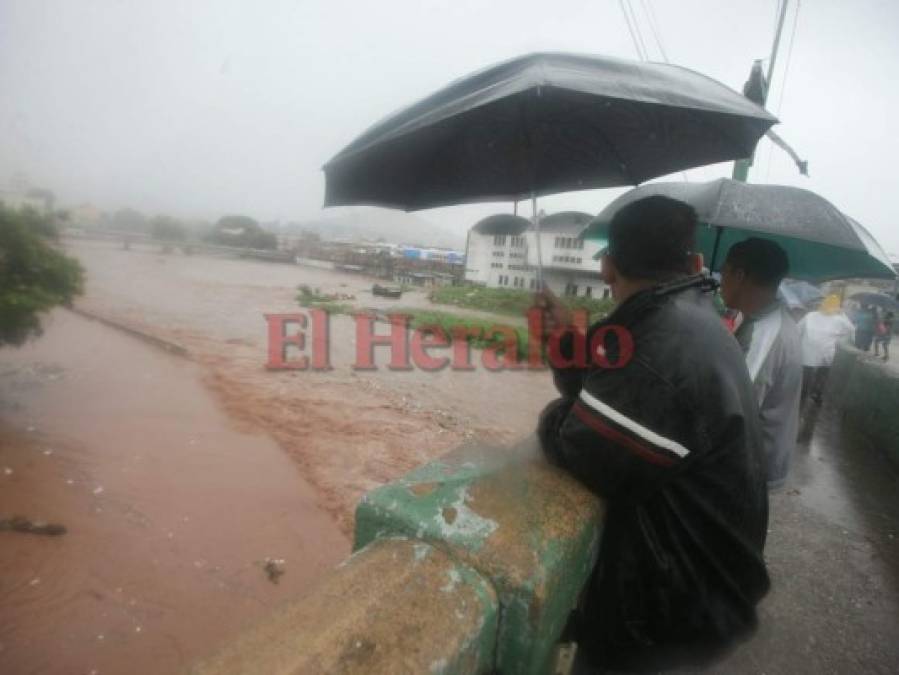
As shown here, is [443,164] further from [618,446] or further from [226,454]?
[226,454]

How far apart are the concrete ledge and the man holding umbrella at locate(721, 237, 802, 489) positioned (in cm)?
221

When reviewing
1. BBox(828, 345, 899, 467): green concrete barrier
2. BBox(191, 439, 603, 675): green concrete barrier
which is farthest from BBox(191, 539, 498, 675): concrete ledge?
BBox(828, 345, 899, 467): green concrete barrier

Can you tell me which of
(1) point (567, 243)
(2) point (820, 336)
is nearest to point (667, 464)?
(2) point (820, 336)

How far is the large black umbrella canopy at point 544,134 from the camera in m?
1.62

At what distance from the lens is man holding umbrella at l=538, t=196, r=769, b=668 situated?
43.9 inches

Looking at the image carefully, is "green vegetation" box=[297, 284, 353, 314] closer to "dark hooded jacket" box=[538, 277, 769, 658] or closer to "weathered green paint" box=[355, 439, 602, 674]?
"weathered green paint" box=[355, 439, 602, 674]

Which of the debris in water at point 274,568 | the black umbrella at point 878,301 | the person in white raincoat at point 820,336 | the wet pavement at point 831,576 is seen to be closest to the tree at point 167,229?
the debris in water at point 274,568

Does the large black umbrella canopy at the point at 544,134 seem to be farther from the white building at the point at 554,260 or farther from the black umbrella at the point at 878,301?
the white building at the point at 554,260

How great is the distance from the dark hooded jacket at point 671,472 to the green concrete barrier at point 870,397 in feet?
24.3

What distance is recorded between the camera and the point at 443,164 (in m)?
2.28

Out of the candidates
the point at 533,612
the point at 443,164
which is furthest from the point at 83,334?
the point at 533,612

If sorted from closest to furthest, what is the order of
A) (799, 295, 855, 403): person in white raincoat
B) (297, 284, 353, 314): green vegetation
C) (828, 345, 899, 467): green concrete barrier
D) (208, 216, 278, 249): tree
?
(828, 345, 899, 467): green concrete barrier
(799, 295, 855, 403): person in white raincoat
(297, 284, 353, 314): green vegetation
(208, 216, 278, 249): tree

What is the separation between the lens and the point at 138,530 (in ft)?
19.6

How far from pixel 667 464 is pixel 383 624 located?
0.69m
